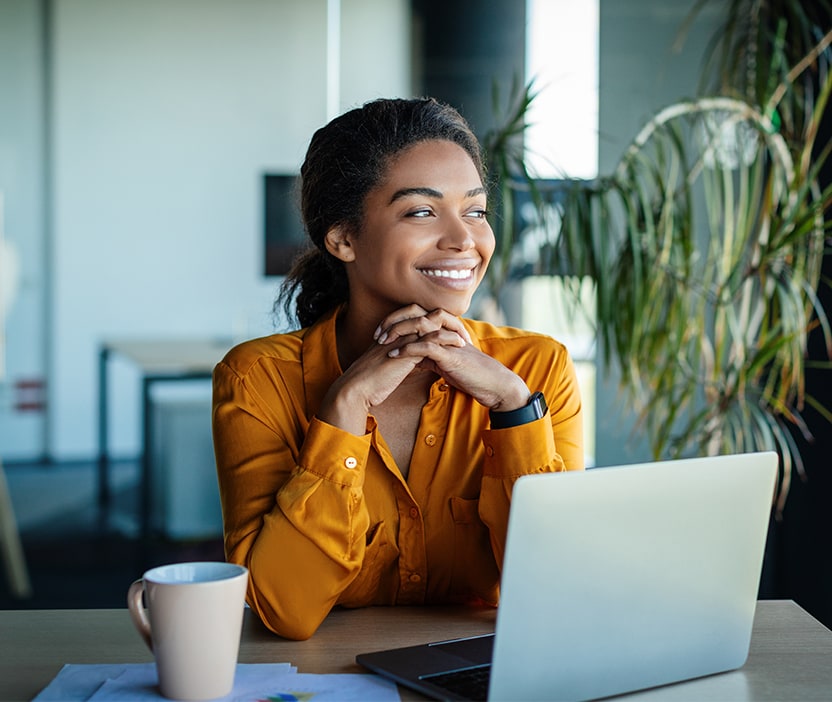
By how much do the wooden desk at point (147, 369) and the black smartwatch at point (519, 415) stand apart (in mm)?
2564

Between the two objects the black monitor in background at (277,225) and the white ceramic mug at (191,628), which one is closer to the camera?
the white ceramic mug at (191,628)

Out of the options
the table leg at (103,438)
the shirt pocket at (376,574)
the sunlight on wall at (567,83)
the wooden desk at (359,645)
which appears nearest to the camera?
the wooden desk at (359,645)

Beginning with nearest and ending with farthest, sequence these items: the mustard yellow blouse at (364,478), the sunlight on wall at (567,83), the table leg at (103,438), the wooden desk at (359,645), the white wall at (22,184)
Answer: the wooden desk at (359,645), the mustard yellow blouse at (364,478), the sunlight on wall at (567,83), the white wall at (22,184), the table leg at (103,438)

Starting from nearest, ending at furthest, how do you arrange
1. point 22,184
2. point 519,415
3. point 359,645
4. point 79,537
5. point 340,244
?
point 359,645 < point 519,415 < point 340,244 < point 22,184 < point 79,537

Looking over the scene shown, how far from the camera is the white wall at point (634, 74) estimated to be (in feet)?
12.9

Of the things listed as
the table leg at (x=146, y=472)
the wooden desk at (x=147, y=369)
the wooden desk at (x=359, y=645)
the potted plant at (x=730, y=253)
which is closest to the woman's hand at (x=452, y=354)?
the wooden desk at (x=359, y=645)

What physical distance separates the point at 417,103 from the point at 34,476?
308 centimetres

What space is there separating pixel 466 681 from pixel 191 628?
0.92 feet

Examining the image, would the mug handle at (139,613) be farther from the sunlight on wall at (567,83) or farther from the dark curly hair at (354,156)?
the sunlight on wall at (567,83)

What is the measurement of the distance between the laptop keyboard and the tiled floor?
126 inches

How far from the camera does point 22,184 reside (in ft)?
13.6

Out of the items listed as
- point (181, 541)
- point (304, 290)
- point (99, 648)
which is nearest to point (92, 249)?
point (181, 541)

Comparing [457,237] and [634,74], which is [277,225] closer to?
[634,74]

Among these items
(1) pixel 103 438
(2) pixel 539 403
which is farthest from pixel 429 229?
(1) pixel 103 438
